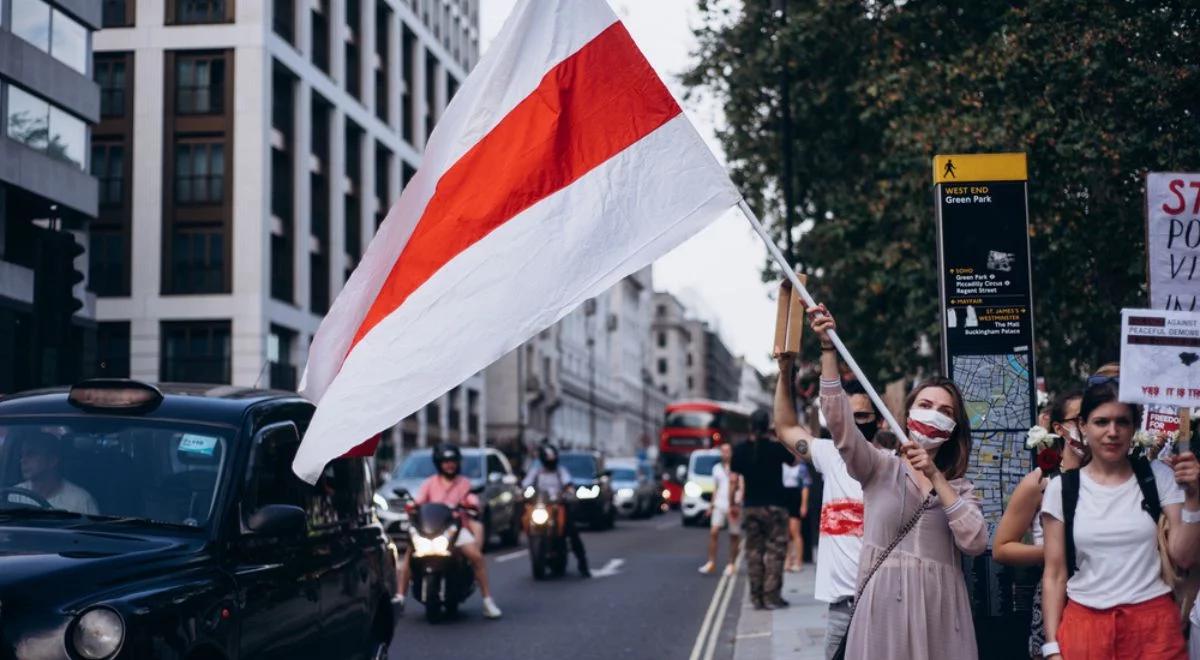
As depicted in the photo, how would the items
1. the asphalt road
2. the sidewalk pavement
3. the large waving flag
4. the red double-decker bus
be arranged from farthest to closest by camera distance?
the red double-decker bus → the asphalt road → the sidewalk pavement → the large waving flag

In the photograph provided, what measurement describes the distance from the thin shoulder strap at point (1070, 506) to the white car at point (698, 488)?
33.8 metres

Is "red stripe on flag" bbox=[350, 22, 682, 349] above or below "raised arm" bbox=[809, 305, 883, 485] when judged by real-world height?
above

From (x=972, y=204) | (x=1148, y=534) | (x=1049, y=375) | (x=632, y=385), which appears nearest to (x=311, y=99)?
(x=1049, y=375)

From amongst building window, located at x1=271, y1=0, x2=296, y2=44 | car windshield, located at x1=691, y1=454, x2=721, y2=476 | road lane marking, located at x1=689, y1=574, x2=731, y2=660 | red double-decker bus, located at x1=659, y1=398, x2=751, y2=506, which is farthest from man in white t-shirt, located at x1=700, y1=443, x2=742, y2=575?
red double-decker bus, located at x1=659, y1=398, x2=751, y2=506

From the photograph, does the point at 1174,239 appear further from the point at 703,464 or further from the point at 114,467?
the point at 703,464

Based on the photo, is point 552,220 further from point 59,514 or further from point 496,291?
point 59,514

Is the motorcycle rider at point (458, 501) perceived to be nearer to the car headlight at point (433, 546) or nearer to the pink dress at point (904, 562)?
the car headlight at point (433, 546)

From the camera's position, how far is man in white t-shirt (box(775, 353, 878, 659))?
710cm

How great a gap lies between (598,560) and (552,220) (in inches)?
770

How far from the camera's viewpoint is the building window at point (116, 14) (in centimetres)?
4709

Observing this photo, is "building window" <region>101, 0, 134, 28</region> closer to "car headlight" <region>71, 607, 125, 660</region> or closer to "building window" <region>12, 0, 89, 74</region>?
"building window" <region>12, 0, 89, 74</region>

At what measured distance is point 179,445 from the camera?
6566 mm

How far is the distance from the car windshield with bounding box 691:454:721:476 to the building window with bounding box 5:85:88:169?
54.4ft

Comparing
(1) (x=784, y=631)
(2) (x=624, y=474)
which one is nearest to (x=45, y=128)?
(2) (x=624, y=474)
